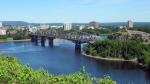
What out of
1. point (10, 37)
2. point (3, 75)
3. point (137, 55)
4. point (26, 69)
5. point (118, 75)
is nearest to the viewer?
point (3, 75)

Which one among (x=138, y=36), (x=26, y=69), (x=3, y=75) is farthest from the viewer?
(x=138, y=36)

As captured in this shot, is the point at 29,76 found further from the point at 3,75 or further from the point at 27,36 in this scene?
the point at 27,36

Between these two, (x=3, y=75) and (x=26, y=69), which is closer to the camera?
(x=3, y=75)

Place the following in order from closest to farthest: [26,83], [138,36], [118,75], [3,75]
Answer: [26,83]
[3,75]
[118,75]
[138,36]

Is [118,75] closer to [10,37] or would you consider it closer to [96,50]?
[96,50]

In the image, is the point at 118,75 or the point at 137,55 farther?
the point at 137,55

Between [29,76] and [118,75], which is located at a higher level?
[29,76]

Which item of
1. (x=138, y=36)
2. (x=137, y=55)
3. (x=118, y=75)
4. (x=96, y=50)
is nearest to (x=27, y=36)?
(x=138, y=36)

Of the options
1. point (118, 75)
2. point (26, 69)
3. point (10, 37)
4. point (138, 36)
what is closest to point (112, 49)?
point (118, 75)

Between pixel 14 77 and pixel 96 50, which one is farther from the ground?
pixel 14 77
